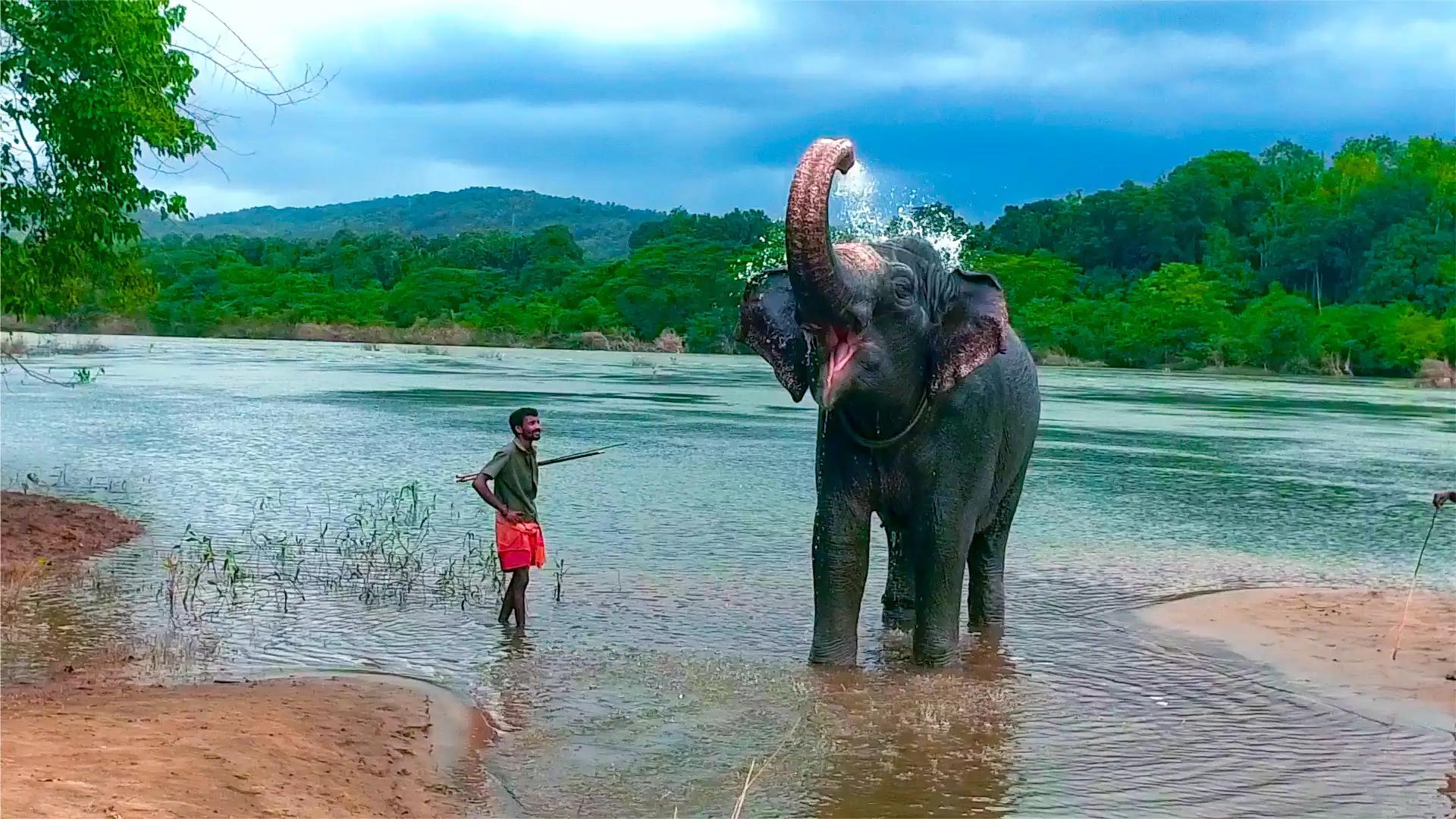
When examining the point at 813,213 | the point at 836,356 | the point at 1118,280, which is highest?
the point at 1118,280

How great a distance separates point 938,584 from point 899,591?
1.81 metres

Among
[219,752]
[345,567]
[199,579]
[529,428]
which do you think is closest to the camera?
[219,752]

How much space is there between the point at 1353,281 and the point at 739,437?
221 feet

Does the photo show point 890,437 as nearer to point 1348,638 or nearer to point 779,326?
point 779,326

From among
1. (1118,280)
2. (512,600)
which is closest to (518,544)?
(512,600)

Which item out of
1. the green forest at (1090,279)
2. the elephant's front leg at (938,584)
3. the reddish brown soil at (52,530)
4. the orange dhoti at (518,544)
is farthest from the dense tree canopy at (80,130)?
the green forest at (1090,279)

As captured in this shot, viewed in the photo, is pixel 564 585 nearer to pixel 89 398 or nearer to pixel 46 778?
pixel 46 778

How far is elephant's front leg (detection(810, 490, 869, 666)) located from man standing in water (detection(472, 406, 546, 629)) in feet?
6.18

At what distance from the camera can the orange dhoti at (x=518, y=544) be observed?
28.9 ft

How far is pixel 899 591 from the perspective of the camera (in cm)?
959

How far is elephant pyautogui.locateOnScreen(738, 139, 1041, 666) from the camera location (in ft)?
21.6

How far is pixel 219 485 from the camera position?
16.2 m

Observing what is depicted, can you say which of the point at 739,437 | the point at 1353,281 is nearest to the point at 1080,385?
the point at 739,437

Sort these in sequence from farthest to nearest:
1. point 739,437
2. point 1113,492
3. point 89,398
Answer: point 89,398 < point 739,437 < point 1113,492
